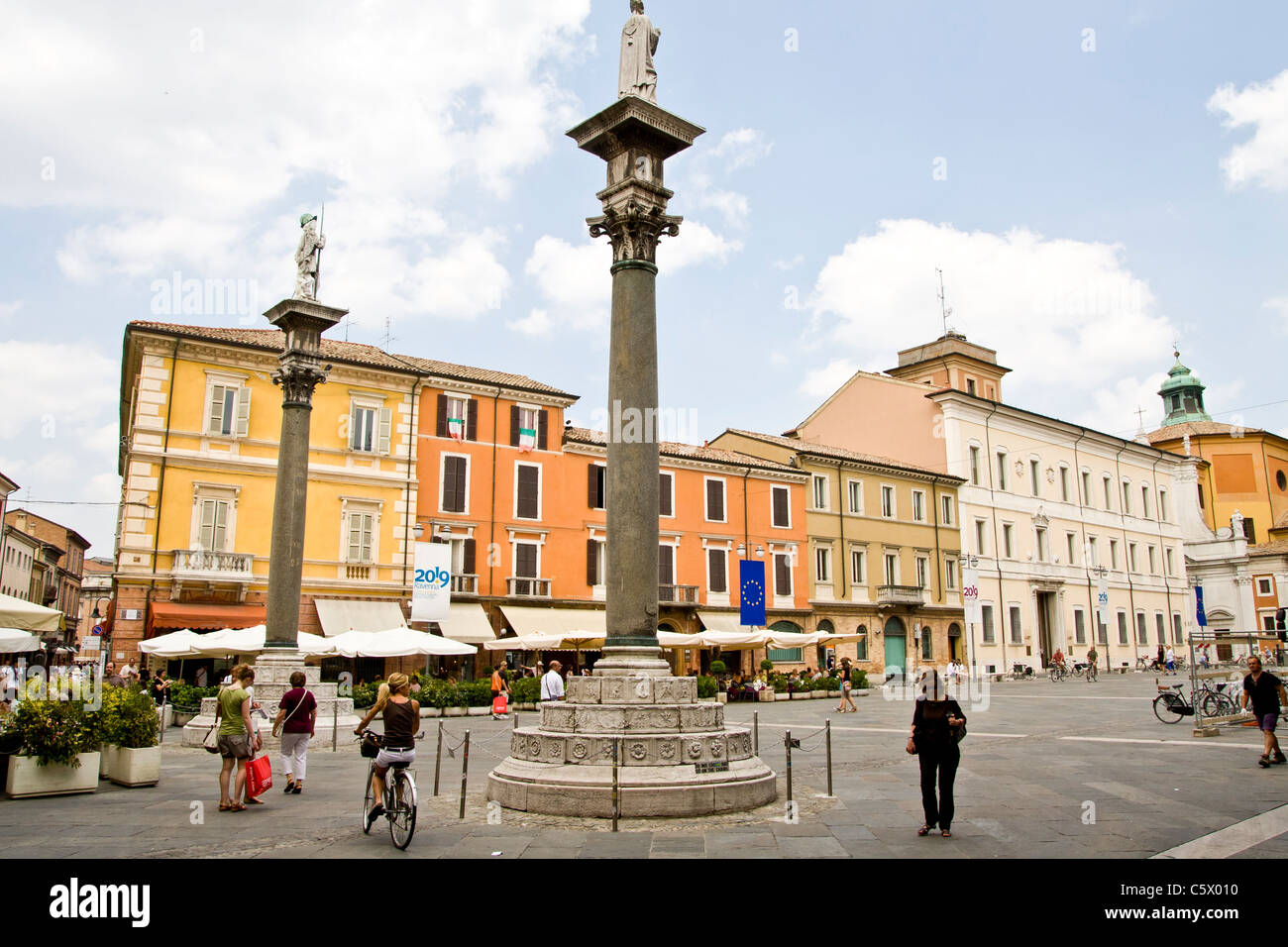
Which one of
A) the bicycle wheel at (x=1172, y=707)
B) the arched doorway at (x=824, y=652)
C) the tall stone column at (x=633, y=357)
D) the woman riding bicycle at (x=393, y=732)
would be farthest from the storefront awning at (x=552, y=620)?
the woman riding bicycle at (x=393, y=732)

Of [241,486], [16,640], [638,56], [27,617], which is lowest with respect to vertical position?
[16,640]

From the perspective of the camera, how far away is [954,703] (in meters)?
8.86

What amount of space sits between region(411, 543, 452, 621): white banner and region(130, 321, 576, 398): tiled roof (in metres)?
8.42

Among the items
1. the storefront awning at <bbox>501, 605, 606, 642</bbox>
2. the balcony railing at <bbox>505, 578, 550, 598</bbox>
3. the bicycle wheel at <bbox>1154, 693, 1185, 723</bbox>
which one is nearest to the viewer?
the bicycle wheel at <bbox>1154, 693, 1185, 723</bbox>

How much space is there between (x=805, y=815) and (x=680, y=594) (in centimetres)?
2949

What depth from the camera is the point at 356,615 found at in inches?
1252

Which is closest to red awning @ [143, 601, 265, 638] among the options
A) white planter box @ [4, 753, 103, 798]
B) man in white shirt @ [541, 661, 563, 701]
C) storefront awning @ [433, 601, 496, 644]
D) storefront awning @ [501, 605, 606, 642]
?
storefront awning @ [433, 601, 496, 644]

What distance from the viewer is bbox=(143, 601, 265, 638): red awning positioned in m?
A: 28.6

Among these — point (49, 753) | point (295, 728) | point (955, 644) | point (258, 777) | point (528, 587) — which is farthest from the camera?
point (955, 644)

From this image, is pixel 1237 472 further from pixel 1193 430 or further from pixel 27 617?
pixel 27 617

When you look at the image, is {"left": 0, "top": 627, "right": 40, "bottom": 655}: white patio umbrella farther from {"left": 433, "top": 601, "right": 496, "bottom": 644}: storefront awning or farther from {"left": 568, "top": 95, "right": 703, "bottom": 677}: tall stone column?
{"left": 433, "top": 601, "right": 496, "bottom": 644}: storefront awning

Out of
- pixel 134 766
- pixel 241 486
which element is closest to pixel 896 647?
pixel 241 486

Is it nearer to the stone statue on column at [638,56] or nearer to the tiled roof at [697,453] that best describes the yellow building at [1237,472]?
the tiled roof at [697,453]

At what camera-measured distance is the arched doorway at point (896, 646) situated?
149 ft
